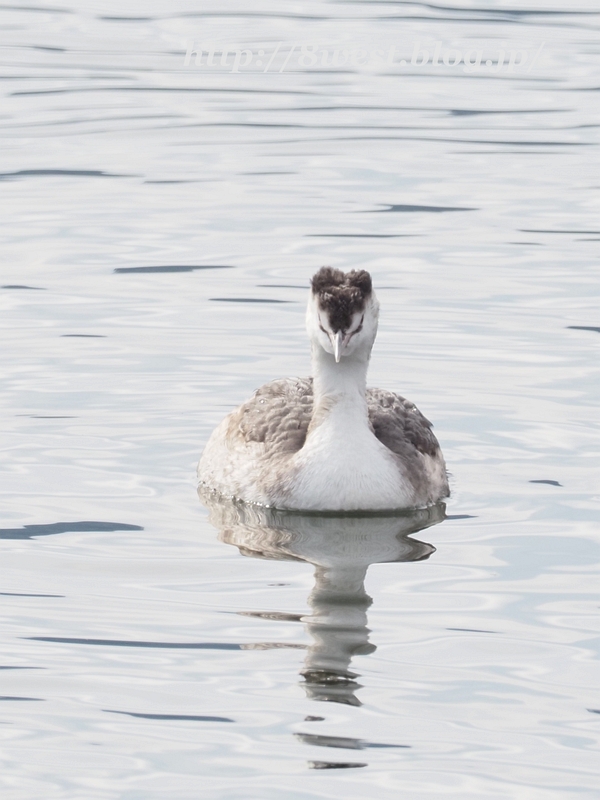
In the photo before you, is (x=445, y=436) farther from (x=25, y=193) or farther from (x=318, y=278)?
(x=25, y=193)

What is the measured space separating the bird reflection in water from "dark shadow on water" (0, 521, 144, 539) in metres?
0.69

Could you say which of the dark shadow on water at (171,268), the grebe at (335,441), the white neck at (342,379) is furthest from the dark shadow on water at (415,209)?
the white neck at (342,379)

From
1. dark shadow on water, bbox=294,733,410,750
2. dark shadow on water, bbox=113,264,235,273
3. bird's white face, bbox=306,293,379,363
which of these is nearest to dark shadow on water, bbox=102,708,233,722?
dark shadow on water, bbox=294,733,410,750

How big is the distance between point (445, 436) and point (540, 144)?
12.7 metres

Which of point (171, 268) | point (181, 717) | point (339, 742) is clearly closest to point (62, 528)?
point (181, 717)

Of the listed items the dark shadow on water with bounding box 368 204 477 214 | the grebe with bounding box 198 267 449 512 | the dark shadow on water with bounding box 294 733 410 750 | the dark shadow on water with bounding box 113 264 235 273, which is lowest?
the dark shadow on water with bounding box 294 733 410 750

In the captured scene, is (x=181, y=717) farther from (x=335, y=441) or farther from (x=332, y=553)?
(x=335, y=441)

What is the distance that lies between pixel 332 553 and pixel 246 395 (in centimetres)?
367

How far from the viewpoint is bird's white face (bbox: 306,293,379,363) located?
487 inches

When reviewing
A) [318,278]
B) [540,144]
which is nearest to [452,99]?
[540,144]

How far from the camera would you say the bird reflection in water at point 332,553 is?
980cm

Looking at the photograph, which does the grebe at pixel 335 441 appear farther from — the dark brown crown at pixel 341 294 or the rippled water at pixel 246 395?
the rippled water at pixel 246 395

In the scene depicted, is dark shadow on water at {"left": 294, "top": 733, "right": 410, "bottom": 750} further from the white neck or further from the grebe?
the white neck

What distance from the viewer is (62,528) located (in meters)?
12.2
